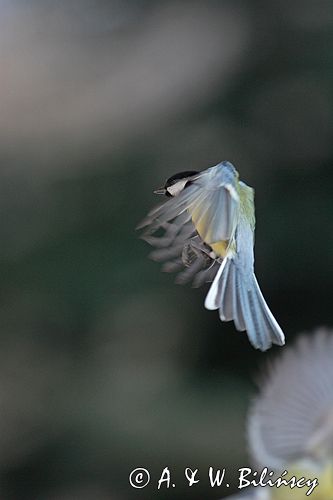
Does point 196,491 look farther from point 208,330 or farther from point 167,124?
point 167,124

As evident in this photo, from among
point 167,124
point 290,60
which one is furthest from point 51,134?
point 290,60

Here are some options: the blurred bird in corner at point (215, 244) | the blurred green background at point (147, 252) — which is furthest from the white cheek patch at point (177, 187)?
the blurred green background at point (147, 252)

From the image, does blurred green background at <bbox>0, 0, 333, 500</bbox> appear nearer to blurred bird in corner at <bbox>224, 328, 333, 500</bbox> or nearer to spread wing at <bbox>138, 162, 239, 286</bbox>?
blurred bird in corner at <bbox>224, 328, 333, 500</bbox>

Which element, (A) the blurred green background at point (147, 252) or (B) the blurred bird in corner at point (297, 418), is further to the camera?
(A) the blurred green background at point (147, 252)

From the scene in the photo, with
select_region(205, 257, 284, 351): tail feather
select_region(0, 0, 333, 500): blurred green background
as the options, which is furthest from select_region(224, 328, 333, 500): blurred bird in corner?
select_region(0, 0, 333, 500): blurred green background

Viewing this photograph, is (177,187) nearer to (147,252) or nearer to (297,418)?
(297,418)

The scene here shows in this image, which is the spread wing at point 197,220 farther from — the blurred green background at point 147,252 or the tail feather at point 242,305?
the blurred green background at point 147,252
